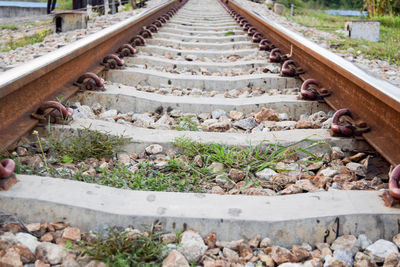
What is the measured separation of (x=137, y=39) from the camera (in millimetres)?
4812

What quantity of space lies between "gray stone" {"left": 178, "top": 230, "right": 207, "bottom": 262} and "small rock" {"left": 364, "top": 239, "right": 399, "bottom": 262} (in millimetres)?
527

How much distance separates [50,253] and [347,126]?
1520 millimetres

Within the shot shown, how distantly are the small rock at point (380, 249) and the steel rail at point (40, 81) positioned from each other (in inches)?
57.5

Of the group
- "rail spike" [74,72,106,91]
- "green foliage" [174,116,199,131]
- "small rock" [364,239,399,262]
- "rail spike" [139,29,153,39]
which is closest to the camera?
"small rock" [364,239,399,262]

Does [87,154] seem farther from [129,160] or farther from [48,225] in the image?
[48,225]

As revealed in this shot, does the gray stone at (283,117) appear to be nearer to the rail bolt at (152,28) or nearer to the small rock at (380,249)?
the small rock at (380,249)

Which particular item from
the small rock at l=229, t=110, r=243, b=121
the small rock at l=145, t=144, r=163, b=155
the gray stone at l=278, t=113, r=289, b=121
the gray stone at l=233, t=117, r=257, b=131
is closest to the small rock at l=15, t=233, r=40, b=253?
the small rock at l=145, t=144, r=163, b=155

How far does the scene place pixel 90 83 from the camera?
9.98 feet

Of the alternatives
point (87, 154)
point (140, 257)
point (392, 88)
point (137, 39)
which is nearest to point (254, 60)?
point (137, 39)

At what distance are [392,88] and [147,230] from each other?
1364 mm

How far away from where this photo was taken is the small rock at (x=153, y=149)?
7.22 feet

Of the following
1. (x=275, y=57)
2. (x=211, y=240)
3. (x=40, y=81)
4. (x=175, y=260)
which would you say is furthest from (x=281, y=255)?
(x=275, y=57)

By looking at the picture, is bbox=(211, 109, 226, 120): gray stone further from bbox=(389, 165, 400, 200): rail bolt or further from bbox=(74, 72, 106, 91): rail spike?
bbox=(389, 165, 400, 200): rail bolt

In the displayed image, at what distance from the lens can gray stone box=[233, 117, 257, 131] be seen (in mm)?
2629
